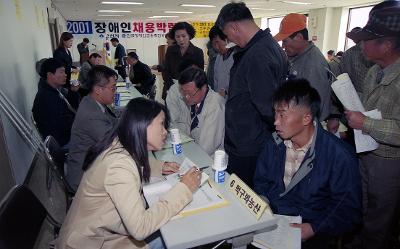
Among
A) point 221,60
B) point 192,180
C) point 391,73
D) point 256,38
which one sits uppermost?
point 256,38

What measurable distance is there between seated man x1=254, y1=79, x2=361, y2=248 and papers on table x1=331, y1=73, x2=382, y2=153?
236 mm

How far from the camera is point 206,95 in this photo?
203 cm

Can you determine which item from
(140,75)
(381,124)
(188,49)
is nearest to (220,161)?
(381,124)

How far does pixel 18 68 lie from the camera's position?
10.5 feet

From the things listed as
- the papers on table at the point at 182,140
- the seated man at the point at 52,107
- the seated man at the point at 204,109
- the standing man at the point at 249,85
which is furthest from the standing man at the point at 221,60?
the seated man at the point at 52,107

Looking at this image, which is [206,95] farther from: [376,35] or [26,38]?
[26,38]

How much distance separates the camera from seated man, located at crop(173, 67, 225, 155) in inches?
76.1

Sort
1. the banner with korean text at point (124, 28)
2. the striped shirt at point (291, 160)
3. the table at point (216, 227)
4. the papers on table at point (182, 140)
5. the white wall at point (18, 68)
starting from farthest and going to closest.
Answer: the banner with korean text at point (124, 28) → the white wall at point (18, 68) → the papers on table at point (182, 140) → the striped shirt at point (291, 160) → the table at point (216, 227)

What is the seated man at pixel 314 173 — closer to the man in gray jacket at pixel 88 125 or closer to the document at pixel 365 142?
the document at pixel 365 142

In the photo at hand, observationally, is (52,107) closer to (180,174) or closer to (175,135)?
(175,135)

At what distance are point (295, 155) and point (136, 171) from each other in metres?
0.78

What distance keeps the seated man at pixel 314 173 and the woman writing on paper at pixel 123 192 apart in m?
0.51

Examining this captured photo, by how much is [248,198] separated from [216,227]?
7.9 inches

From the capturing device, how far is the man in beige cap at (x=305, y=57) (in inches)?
86.4
